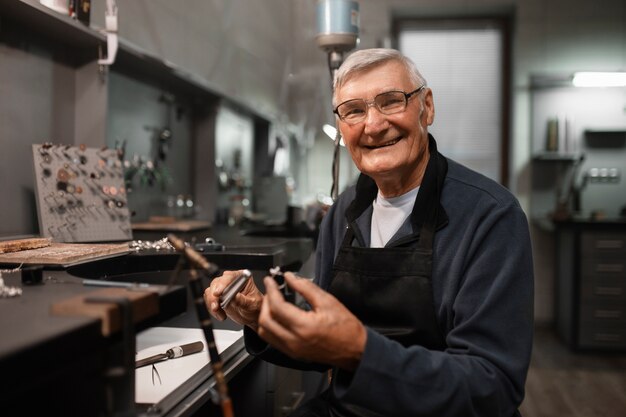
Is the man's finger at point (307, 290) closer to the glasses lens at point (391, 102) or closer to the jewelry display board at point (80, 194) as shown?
the glasses lens at point (391, 102)

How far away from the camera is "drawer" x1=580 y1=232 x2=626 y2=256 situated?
13.9ft

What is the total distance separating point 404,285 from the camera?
123 centimetres

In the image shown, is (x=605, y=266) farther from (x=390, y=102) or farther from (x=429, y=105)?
(x=390, y=102)

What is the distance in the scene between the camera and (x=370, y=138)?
1327 mm

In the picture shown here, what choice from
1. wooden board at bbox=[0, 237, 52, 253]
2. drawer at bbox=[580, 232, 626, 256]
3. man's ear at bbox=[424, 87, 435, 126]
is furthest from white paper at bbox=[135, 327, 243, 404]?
drawer at bbox=[580, 232, 626, 256]

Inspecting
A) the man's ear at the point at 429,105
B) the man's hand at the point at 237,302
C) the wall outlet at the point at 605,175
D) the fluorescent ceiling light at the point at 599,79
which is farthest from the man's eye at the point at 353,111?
the wall outlet at the point at 605,175

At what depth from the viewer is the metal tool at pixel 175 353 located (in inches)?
55.2

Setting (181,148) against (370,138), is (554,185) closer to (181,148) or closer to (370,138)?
(181,148)

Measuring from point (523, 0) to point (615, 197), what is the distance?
6.50ft

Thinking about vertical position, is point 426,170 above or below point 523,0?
below

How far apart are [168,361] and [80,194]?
0.74 meters

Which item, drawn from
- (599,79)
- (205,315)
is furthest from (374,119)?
(599,79)

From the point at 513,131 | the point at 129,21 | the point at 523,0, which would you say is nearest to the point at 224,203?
the point at 129,21

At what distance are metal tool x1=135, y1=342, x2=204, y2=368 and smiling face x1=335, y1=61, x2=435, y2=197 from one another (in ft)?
2.12
